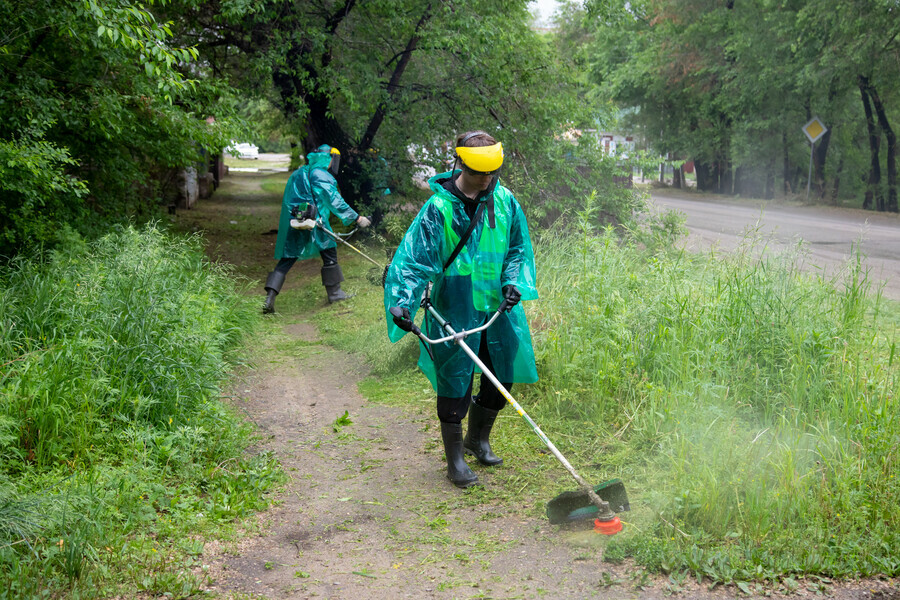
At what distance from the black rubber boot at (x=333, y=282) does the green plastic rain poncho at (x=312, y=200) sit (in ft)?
0.87

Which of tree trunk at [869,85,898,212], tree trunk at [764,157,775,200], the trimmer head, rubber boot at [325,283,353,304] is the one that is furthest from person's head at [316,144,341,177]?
tree trunk at [764,157,775,200]

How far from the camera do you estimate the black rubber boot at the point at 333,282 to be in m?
9.28

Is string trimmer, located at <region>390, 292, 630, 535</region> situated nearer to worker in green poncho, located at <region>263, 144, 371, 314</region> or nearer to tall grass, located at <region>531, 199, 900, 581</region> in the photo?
tall grass, located at <region>531, 199, 900, 581</region>

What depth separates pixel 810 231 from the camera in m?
15.5

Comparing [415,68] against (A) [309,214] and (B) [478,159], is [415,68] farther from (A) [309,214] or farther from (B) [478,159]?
(B) [478,159]

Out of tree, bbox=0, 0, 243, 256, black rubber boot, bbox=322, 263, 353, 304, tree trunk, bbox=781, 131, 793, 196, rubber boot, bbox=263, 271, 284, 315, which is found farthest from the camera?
tree trunk, bbox=781, 131, 793, 196

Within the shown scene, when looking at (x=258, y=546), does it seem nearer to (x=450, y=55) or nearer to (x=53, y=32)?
(x=53, y=32)

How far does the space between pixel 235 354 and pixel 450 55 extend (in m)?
6.14

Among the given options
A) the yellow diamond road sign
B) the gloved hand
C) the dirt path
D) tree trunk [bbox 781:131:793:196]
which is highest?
the yellow diamond road sign

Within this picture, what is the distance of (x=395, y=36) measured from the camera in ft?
36.3

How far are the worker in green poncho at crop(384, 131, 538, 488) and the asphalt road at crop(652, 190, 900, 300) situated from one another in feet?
7.62

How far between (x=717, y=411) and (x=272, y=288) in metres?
5.97

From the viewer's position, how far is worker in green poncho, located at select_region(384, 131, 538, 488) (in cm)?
398

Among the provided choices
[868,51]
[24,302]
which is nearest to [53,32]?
[24,302]
